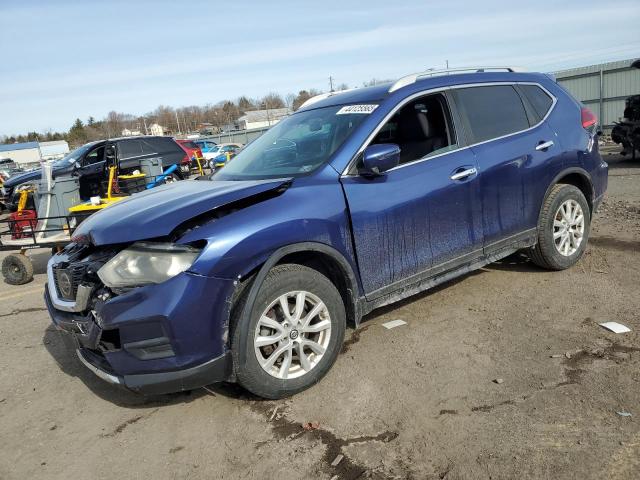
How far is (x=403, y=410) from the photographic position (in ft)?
9.48

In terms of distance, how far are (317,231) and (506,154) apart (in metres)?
2.00

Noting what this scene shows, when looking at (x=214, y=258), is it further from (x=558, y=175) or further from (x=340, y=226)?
(x=558, y=175)

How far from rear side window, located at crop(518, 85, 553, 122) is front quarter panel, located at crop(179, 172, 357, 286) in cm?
241

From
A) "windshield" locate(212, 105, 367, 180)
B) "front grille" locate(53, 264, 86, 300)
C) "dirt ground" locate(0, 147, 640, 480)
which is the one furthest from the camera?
"windshield" locate(212, 105, 367, 180)

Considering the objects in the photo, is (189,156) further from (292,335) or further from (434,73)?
(292,335)

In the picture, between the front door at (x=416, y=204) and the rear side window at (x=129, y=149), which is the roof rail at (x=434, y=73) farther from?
the rear side window at (x=129, y=149)

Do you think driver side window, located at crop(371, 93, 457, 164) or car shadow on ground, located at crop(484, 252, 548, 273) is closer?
driver side window, located at crop(371, 93, 457, 164)

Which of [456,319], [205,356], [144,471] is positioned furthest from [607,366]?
[144,471]

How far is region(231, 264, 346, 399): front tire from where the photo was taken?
2.87 metres

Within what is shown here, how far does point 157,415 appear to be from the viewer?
3123 millimetres

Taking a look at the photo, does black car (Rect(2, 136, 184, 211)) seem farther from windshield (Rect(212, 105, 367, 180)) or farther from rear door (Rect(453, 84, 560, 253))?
rear door (Rect(453, 84, 560, 253))

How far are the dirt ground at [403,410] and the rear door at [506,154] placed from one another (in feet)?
2.19

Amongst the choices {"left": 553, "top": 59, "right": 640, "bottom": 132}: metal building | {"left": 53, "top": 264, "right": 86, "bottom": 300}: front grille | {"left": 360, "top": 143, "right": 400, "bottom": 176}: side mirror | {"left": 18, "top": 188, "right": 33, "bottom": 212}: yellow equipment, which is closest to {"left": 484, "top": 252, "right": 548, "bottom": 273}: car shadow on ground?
{"left": 360, "top": 143, "right": 400, "bottom": 176}: side mirror

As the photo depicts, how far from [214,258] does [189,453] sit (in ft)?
3.44
